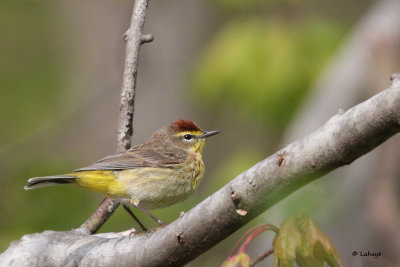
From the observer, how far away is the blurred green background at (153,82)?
22.9 ft

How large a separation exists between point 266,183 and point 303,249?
53 centimetres

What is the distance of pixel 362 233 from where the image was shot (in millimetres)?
5867

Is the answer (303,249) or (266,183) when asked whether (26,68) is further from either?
(266,183)

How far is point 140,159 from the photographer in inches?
228

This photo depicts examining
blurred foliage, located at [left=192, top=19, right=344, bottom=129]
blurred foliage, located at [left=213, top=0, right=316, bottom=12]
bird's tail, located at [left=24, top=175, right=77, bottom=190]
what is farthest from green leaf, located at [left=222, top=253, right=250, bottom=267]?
blurred foliage, located at [left=213, top=0, right=316, bottom=12]

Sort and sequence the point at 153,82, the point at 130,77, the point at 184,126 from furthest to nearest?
the point at 153,82 → the point at 184,126 → the point at 130,77

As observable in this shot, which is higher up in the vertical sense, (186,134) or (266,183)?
(186,134)

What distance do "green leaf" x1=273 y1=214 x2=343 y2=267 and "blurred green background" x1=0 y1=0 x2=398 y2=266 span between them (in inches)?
69.6

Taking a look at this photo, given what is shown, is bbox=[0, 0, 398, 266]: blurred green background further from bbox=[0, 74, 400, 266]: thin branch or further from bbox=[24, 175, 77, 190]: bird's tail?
bbox=[0, 74, 400, 266]: thin branch

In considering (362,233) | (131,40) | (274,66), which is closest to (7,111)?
(274,66)

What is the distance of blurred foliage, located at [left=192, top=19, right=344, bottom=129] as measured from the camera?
760 cm

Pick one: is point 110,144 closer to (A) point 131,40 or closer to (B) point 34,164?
(B) point 34,164

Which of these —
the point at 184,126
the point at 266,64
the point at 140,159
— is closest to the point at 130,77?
the point at 140,159

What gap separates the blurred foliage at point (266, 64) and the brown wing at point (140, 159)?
1.95m
